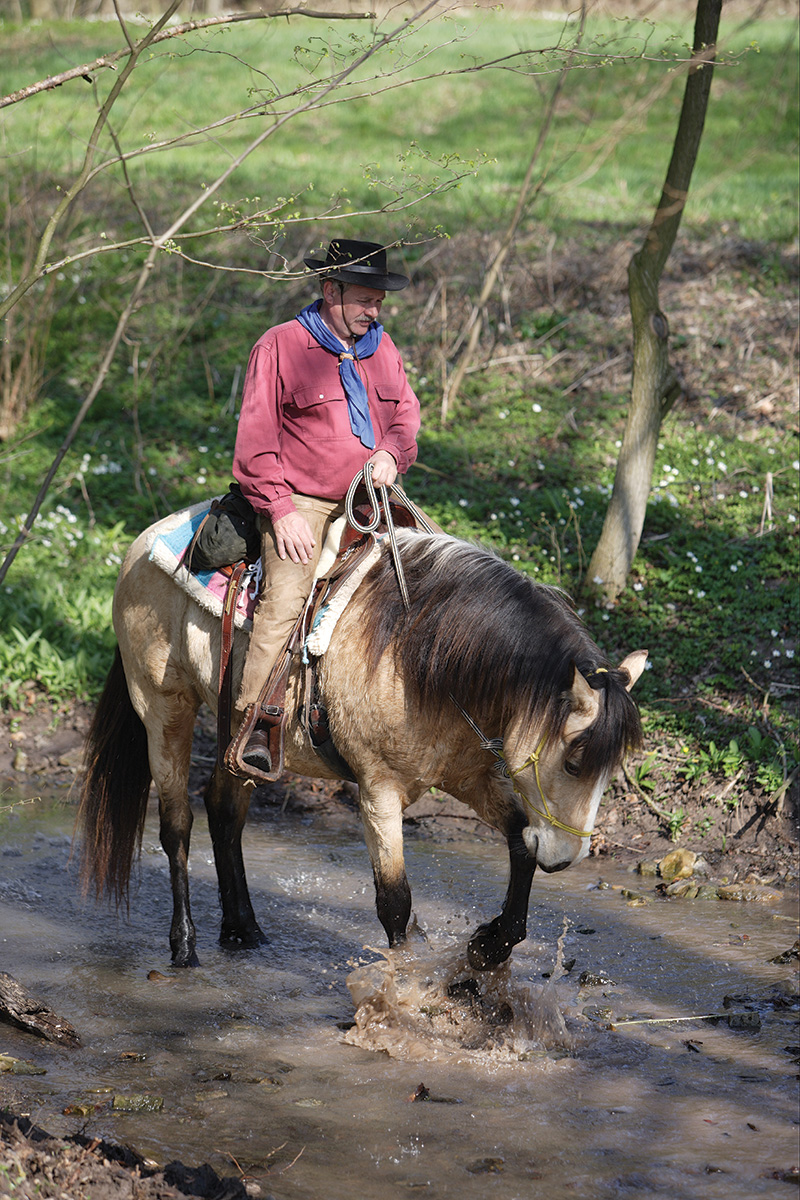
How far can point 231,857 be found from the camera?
4922 mm

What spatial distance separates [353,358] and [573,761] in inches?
70.8

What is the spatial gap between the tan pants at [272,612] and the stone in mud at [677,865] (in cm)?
259

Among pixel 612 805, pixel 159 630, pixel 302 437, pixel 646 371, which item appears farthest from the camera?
pixel 646 371

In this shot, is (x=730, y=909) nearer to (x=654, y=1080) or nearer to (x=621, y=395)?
(x=654, y=1080)

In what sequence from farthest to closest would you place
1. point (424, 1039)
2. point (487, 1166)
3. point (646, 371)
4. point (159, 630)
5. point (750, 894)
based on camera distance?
point (646, 371), point (750, 894), point (159, 630), point (424, 1039), point (487, 1166)

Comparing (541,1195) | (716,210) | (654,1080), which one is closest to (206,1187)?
(541,1195)

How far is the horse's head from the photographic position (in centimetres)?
340

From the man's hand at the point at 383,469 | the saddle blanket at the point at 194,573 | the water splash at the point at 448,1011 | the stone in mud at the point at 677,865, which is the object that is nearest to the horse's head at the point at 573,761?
the water splash at the point at 448,1011

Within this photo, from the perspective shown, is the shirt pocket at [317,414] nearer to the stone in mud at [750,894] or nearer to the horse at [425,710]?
the horse at [425,710]

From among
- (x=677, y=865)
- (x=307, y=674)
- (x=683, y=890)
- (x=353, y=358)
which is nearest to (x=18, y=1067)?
(x=307, y=674)

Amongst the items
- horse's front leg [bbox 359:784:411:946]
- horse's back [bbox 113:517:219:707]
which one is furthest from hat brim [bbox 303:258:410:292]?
horse's front leg [bbox 359:784:411:946]

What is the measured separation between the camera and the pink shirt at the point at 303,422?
13.2 feet

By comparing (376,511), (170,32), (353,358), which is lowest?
(376,511)

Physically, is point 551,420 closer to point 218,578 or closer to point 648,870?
point 648,870
